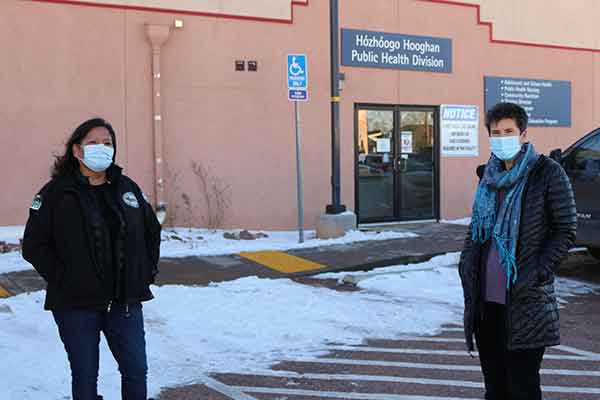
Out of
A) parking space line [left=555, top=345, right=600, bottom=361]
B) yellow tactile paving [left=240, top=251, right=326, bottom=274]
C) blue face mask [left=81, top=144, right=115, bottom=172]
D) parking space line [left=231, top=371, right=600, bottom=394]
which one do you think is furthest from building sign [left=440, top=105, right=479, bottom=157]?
blue face mask [left=81, top=144, right=115, bottom=172]

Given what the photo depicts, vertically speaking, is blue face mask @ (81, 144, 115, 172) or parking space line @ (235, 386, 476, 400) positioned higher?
blue face mask @ (81, 144, 115, 172)

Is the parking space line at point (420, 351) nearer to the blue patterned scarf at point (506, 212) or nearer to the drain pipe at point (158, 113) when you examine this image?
the blue patterned scarf at point (506, 212)

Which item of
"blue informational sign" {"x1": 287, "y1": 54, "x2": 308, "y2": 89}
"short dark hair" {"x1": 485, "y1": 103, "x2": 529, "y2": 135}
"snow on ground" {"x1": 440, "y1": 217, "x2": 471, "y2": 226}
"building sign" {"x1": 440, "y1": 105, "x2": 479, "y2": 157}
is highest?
"blue informational sign" {"x1": 287, "y1": 54, "x2": 308, "y2": 89}

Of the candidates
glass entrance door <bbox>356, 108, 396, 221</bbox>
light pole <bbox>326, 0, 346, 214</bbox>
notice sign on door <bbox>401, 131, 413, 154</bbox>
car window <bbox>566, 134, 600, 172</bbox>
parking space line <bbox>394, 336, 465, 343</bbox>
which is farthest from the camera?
notice sign on door <bbox>401, 131, 413, 154</bbox>

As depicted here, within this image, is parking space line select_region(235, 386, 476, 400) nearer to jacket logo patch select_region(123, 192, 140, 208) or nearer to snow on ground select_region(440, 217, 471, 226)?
jacket logo patch select_region(123, 192, 140, 208)

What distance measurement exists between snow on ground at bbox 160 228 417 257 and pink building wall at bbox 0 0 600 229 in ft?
1.32

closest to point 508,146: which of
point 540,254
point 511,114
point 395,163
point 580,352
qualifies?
point 511,114

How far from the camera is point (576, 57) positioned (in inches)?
589

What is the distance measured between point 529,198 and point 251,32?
884cm

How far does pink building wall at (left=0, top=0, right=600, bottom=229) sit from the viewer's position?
33.6 ft

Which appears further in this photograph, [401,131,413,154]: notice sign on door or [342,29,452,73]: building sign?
[401,131,413,154]: notice sign on door

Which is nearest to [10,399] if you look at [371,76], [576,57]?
[371,76]

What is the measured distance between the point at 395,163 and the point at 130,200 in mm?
9655

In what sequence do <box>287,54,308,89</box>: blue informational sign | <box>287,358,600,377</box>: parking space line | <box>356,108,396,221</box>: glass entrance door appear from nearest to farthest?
1. <box>287,358,600,377</box>: parking space line
2. <box>287,54,308,89</box>: blue informational sign
3. <box>356,108,396,221</box>: glass entrance door
